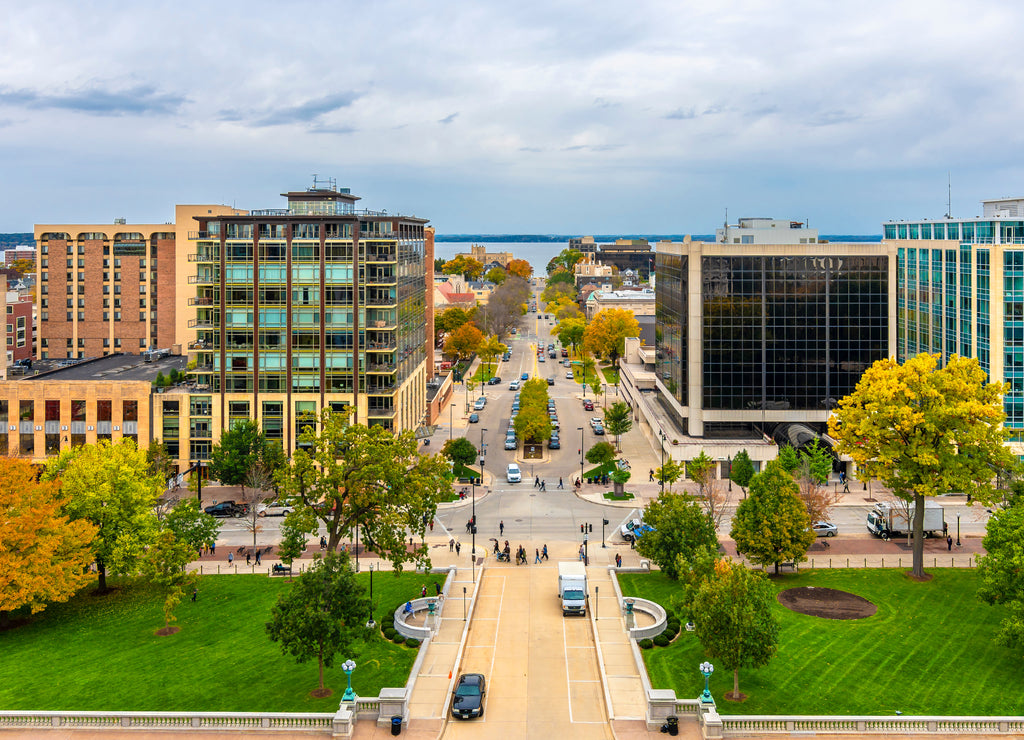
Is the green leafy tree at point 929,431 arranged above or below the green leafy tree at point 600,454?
above

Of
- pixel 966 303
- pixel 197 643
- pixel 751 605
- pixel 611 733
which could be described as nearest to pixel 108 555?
pixel 197 643

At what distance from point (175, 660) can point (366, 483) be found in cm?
1314

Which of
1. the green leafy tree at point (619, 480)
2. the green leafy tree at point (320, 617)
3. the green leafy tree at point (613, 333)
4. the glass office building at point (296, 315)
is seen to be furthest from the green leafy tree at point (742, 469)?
the green leafy tree at point (613, 333)

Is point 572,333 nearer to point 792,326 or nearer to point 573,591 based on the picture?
point 792,326

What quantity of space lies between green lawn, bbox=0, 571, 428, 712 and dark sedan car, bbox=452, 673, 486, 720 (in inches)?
162

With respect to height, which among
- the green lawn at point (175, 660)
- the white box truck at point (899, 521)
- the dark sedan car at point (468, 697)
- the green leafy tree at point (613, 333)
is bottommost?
the green lawn at point (175, 660)

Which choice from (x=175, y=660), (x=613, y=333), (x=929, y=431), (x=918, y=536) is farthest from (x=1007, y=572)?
(x=613, y=333)

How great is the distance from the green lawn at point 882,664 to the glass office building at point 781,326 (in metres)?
30.6

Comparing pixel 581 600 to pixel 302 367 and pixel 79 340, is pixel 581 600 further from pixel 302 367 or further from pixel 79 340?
pixel 79 340

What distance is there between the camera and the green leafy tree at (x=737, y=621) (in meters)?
37.3

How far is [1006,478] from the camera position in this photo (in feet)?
231

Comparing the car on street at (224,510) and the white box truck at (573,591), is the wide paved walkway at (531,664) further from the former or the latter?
the car on street at (224,510)

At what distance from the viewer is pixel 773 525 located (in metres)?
51.8

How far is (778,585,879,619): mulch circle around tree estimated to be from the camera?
159 ft
